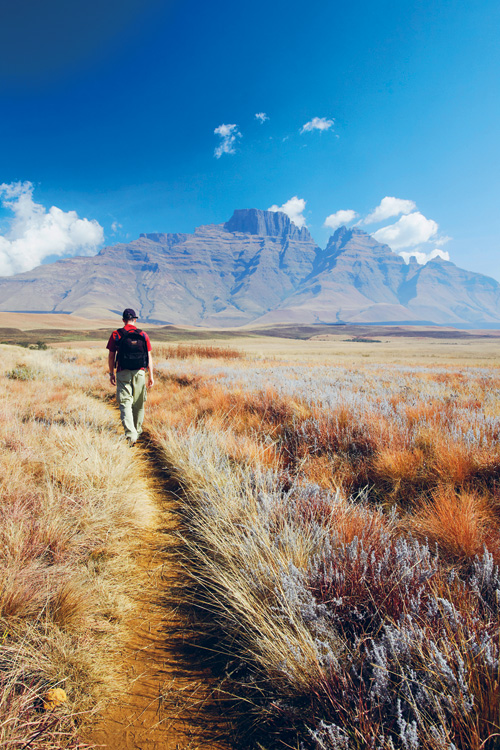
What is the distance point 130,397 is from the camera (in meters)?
6.38

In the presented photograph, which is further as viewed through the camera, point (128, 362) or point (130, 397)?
point (130, 397)

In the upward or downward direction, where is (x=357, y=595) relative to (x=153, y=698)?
upward

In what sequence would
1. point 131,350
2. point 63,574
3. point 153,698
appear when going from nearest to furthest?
point 153,698 → point 63,574 → point 131,350

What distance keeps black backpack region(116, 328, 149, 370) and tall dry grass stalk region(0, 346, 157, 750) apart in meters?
1.91

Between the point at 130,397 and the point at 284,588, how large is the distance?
17.2 ft

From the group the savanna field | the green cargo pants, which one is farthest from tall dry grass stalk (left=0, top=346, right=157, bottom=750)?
the green cargo pants

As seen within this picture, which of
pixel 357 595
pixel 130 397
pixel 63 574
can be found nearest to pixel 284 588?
pixel 357 595

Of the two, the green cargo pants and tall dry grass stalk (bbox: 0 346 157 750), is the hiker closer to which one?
the green cargo pants

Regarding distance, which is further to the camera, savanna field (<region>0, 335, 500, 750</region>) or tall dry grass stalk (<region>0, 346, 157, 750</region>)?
tall dry grass stalk (<region>0, 346, 157, 750</region>)

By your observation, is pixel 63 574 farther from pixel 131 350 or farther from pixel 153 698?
pixel 131 350

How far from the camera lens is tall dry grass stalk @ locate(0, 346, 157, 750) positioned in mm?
1495

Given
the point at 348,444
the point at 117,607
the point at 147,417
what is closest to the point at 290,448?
the point at 348,444

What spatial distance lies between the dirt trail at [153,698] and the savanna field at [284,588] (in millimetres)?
62

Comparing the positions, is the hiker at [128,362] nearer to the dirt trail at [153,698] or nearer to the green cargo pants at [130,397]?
the green cargo pants at [130,397]
